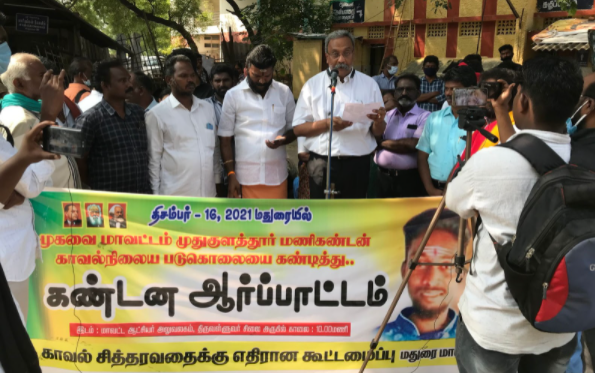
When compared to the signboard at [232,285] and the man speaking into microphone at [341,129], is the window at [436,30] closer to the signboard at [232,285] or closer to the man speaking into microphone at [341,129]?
the man speaking into microphone at [341,129]

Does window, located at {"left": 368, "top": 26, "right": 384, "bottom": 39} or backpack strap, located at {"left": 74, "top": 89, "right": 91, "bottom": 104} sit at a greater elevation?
window, located at {"left": 368, "top": 26, "right": 384, "bottom": 39}

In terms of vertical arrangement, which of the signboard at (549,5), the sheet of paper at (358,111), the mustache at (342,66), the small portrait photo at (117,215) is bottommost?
the small portrait photo at (117,215)

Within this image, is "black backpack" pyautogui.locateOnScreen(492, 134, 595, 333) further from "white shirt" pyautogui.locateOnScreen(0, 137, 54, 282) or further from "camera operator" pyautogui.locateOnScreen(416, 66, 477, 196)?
"camera operator" pyautogui.locateOnScreen(416, 66, 477, 196)

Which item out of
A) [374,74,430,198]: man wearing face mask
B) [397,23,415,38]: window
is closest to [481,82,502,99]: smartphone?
[374,74,430,198]: man wearing face mask

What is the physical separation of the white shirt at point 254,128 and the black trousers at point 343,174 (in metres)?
0.35

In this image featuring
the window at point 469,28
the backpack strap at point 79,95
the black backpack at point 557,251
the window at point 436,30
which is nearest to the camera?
the black backpack at point 557,251

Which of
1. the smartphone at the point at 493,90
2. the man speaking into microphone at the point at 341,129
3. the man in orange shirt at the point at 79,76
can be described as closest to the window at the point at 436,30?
the man in orange shirt at the point at 79,76

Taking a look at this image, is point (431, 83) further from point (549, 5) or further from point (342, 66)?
point (549, 5)

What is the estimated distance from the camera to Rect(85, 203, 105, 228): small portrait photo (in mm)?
3188

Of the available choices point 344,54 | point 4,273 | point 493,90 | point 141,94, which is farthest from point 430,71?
point 4,273

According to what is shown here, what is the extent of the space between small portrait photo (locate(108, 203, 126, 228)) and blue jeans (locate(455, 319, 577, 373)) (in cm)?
212

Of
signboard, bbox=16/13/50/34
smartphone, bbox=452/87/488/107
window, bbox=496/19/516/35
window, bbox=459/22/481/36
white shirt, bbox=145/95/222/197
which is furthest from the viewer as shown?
window, bbox=459/22/481/36

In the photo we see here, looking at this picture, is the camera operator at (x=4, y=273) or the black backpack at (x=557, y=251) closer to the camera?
the black backpack at (x=557, y=251)

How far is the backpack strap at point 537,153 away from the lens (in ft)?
5.90
